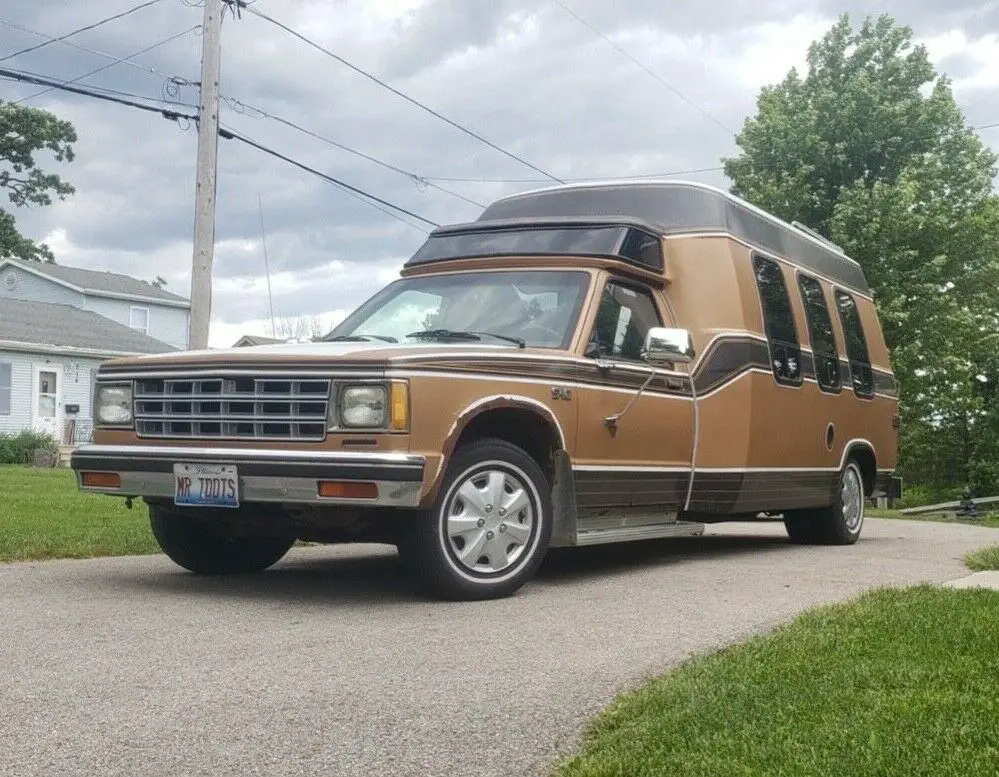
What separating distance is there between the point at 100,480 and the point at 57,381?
94.5ft

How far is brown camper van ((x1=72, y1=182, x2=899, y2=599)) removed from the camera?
6.28 meters

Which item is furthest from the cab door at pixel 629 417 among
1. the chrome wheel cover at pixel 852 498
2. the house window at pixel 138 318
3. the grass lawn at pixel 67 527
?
the house window at pixel 138 318

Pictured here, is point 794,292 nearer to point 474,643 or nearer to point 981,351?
point 474,643

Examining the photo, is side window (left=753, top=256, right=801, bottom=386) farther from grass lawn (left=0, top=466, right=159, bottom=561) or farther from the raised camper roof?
grass lawn (left=0, top=466, right=159, bottom=561)

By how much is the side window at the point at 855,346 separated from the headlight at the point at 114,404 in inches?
257

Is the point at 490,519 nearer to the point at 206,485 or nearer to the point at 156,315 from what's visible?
the point at 206,485

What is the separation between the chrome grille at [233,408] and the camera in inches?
248

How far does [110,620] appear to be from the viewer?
229 inches

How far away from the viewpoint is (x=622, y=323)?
26.0 feet

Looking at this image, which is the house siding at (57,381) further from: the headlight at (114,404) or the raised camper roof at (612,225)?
the headlight at (114,404)

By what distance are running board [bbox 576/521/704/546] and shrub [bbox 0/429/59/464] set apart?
24.8 metres

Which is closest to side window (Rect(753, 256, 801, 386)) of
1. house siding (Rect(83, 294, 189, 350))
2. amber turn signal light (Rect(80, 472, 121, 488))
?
amber turn signal light (Rect(80, 472, 121, 488))

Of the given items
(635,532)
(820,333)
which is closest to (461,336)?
(635,532)

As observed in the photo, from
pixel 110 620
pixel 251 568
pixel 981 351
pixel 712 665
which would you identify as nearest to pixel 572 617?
pixel 712 665
